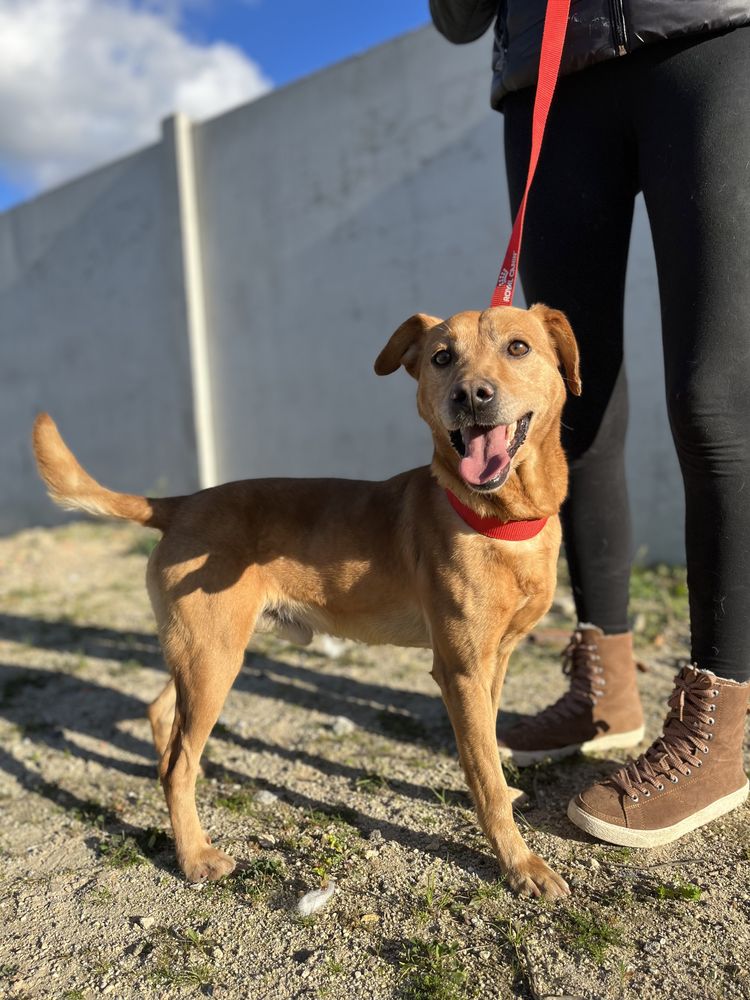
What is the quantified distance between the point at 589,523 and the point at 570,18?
1.44 m

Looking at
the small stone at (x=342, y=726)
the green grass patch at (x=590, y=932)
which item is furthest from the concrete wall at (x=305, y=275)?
the green grass patch at (x=590, y=932)

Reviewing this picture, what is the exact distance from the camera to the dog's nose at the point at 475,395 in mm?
1840

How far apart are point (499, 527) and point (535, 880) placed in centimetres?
86

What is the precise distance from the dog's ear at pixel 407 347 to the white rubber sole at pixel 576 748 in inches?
49.2

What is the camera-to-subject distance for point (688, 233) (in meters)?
1.83

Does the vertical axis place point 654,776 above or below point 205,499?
below

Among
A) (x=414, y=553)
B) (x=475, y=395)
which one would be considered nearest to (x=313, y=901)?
(x=414, y=553)

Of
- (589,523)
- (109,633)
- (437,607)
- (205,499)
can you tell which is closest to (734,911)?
(437,607)

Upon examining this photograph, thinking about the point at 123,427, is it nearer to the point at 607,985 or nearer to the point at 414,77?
the point at 414,77

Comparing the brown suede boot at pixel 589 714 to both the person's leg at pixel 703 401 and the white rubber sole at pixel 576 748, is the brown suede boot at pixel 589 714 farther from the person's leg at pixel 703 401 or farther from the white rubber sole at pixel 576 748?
the person's leg at pixel 703 401

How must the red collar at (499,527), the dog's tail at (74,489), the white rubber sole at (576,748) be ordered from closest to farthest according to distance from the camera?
the red collar at (499,527), the dog's tail at (74,489), the white rubber sole at (576,748)

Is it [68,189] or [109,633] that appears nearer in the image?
[109,633]

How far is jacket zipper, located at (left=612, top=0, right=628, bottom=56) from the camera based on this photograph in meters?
1.87

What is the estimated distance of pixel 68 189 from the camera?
9.02m
